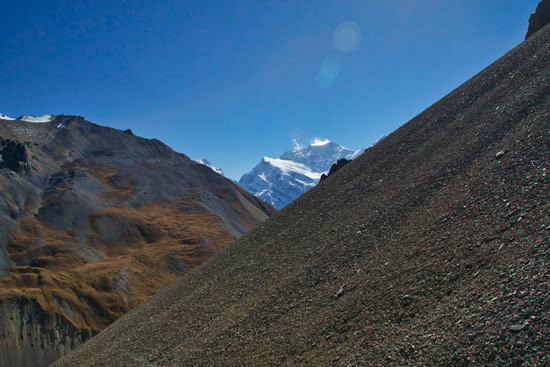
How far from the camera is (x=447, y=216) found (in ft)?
45.1

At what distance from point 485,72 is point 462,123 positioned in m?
10.2

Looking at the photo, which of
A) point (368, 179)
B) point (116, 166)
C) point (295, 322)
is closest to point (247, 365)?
point (295, 322)

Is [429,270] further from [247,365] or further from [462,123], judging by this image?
[462,123]

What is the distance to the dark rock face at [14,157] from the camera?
97188mm

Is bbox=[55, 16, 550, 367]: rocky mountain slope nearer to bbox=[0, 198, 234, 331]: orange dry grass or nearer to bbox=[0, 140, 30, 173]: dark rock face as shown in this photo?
bbox=[0, 198, 234, 331]: orange dry grass

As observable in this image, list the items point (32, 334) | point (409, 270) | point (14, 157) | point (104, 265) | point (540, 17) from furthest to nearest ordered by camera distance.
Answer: point (14, 157)
point (104, 265)
point (32, 334)
point (540, 17)
point (409, 270)

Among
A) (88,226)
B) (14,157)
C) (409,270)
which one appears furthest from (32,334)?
(14,157)

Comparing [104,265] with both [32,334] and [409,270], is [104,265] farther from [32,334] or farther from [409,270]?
[409,270]

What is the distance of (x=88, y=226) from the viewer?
272 feet

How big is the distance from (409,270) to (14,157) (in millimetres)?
124351

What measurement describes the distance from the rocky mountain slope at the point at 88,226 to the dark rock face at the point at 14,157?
27 cm

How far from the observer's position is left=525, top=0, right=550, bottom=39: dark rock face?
40.2 metres

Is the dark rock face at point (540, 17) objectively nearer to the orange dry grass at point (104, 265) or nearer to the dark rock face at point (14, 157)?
the orange dry grass at point (104, 265)

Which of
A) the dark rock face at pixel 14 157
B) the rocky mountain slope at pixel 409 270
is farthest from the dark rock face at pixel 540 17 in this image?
the dark rock face at pixel 14 157
